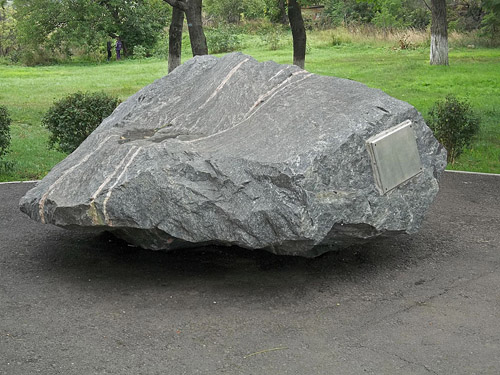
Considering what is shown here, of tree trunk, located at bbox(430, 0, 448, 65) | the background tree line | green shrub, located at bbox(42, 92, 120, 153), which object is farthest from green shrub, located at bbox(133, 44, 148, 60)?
green shrub, located at bbox(42, 92, 120, 153)

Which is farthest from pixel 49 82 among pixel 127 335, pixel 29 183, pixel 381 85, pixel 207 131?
pixel 127 335

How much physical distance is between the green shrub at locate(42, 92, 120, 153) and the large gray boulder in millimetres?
3635

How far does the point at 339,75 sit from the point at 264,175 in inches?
605

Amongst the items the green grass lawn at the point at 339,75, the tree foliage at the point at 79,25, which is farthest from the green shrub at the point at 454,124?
the tree foliage at the point at 79,25

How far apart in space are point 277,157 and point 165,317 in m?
1.42

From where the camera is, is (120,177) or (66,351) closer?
(66,351)

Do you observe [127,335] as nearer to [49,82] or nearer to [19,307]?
[19,307]

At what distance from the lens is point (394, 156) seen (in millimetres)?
5355

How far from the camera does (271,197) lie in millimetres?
4938

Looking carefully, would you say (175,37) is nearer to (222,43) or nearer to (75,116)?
(75,116)

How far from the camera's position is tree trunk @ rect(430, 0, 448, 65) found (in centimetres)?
1953

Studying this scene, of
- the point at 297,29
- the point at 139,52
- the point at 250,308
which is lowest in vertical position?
the point at 250,308

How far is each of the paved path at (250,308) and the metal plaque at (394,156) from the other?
0.82 meters

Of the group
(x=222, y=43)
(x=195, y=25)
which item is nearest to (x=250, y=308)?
(x=195, y=25)
